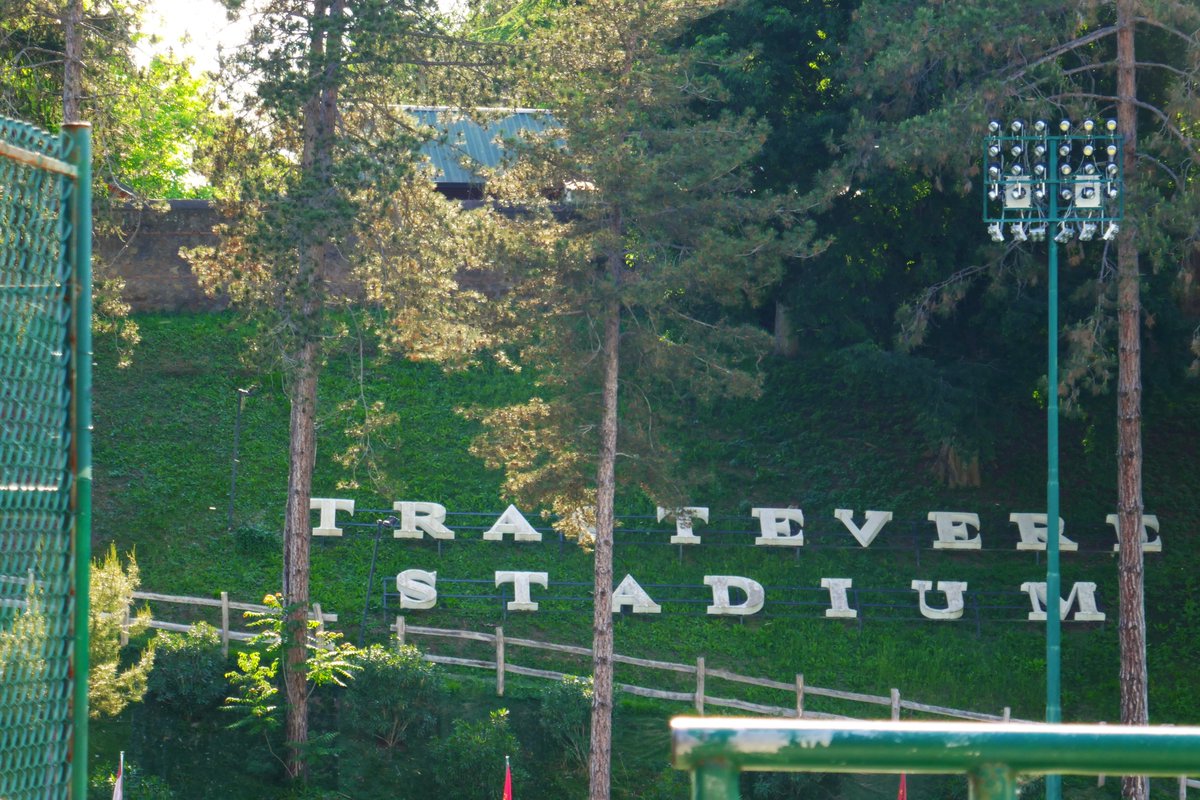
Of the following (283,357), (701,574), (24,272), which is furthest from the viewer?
(701,574)

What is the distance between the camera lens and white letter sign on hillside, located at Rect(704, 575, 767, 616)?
24.4m

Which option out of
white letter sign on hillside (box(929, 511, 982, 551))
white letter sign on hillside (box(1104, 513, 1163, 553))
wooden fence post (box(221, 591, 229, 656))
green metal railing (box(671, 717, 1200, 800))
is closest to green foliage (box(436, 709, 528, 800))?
wooden fence post (box(221, 591, 229, 656))

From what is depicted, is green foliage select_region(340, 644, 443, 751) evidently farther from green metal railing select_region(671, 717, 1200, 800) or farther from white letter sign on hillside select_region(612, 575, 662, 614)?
green metal railing select_region(671, 717, 1200, 800)

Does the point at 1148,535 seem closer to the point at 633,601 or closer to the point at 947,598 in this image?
the point at 947,598

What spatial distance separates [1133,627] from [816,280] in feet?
33.2

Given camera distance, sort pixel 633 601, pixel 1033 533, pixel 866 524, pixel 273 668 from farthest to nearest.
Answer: pixel 1033 533 < pixel 866 524 < pixel 633 601 < pixel 273 668

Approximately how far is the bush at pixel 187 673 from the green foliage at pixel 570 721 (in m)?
4.74

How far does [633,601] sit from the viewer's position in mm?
24359

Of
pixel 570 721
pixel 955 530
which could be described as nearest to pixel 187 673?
pixel 570 721

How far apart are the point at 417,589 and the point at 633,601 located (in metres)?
3.73

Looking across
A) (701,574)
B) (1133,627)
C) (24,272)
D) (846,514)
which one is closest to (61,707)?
(24,272)

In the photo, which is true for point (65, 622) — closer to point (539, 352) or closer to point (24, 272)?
point (24, 272)

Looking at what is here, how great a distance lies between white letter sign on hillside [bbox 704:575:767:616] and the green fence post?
806 inches

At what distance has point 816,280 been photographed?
28406mm
